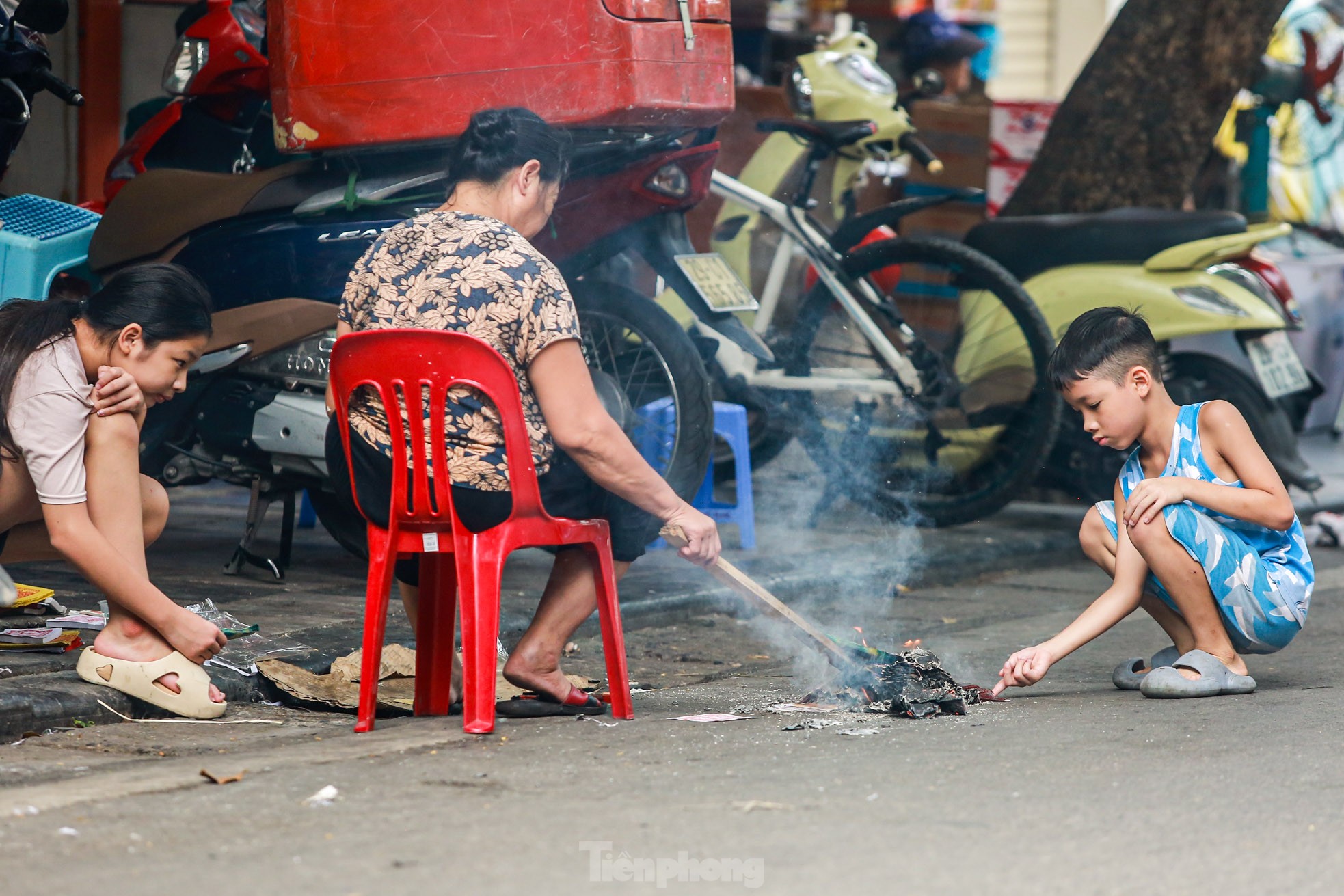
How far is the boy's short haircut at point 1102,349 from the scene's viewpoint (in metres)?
3.77

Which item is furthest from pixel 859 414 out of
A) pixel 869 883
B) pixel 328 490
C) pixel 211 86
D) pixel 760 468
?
pixel 869 883

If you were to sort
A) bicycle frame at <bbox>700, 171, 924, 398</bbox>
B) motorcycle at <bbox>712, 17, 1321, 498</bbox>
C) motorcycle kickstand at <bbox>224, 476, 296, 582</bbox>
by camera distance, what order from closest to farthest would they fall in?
motorcycle kickstand at <bbox>224, 476, 296, 582</bbox>, bicycle frame at <bbox>700, 171, 924, 398</bbox>, motorcycle at <bbox>712, 17, 1321, 498</bbox>

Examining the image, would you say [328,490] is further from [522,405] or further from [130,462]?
[522,405]

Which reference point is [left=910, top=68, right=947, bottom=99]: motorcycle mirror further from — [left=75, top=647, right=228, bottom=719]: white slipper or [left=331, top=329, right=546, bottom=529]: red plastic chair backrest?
[left=75, top=647, right=228, bottom=719]: white slipper

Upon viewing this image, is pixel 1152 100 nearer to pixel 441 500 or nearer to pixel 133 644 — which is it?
pixel 441 500

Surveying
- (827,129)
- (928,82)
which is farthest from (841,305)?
(928,82)

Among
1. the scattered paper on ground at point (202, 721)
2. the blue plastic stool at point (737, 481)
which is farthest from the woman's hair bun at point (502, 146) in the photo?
the blue plastic stool at point (737, 481)

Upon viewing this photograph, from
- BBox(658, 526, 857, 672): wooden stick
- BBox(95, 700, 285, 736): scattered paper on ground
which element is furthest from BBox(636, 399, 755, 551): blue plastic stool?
BBox(95, 700, 285, 736): scattered paper on ground

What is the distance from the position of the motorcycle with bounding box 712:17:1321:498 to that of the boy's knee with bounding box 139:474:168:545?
292 centimetres

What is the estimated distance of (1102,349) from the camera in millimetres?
3764

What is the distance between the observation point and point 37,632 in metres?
3.91

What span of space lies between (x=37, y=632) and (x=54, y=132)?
337 cm

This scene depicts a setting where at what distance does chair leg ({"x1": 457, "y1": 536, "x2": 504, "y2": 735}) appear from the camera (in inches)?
127

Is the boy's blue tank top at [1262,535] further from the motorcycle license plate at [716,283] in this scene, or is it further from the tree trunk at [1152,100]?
the tree trunk at [1152,100]
